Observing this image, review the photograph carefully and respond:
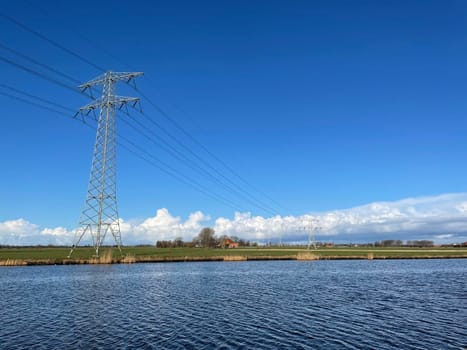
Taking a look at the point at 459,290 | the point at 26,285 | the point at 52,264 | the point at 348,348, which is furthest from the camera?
the point at 52,264

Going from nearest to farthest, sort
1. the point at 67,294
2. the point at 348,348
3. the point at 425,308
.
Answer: the point at 348,348 < the point at 425,308 < the point at 67,294

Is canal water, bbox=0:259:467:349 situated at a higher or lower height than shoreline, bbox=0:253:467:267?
lower

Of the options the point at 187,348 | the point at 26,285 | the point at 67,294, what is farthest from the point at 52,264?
the point at 187,348

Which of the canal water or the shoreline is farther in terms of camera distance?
the shoreline

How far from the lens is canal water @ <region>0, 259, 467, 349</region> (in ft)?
72.8

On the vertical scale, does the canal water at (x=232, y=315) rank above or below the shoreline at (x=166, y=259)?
below

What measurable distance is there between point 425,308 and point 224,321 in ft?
53.7

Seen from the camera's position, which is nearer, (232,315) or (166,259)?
(232,315)

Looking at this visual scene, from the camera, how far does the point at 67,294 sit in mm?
40250

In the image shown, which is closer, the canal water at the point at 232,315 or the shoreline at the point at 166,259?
the canal water at the point at 232,315

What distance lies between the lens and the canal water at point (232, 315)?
22203 millimetres

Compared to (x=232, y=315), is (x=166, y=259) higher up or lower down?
higher up

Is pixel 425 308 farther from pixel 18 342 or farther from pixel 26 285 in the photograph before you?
pixel 26 285

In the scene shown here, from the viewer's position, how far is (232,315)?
29750 millimetres
